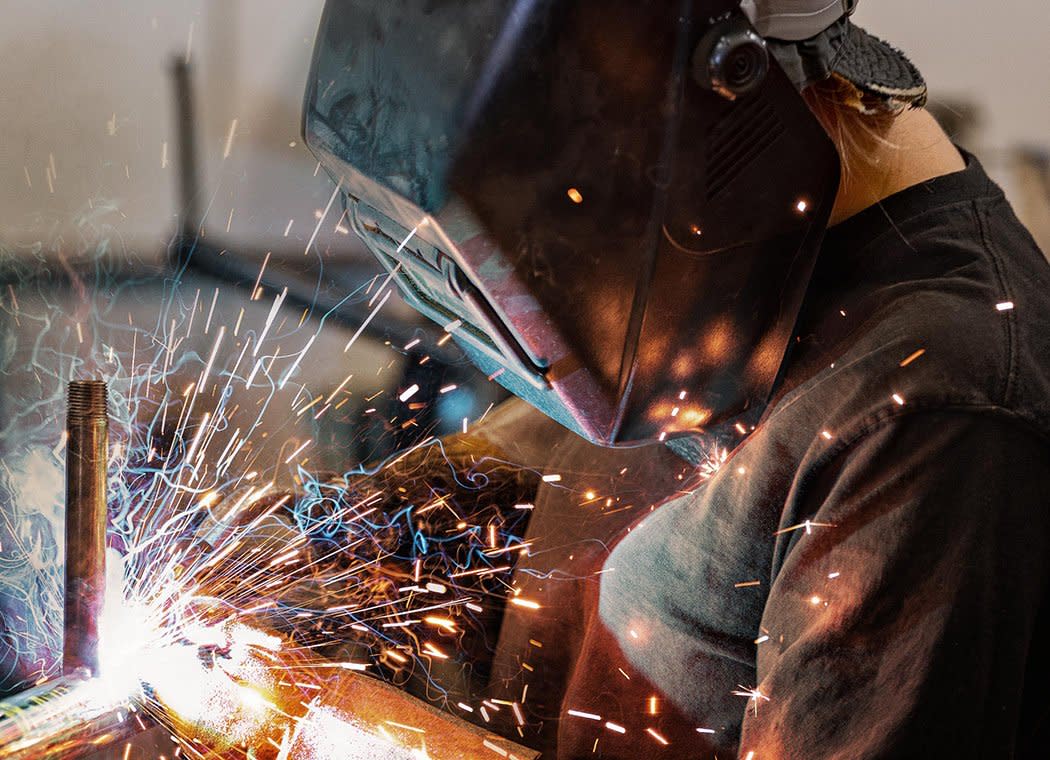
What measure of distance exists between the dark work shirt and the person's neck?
0.02m

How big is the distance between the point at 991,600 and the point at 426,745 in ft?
2.63

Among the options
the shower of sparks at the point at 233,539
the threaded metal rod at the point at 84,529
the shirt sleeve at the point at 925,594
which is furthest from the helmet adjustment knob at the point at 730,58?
the shower of sparks at the point at 233,539

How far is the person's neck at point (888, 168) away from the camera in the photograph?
1.19 metres

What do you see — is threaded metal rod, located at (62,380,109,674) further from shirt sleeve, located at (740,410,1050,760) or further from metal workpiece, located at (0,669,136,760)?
shirt sleeve, located at (740,410,1050,760)

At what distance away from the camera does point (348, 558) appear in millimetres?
1929

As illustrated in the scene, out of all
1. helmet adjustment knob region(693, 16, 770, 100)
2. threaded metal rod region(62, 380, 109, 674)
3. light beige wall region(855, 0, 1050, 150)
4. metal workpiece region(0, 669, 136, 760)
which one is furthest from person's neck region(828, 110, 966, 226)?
metal workpiece region(0, 669, 136, 760)

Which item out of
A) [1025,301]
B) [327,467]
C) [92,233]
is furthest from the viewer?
[327,467]

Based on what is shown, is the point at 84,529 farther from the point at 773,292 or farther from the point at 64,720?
the point at 773,292

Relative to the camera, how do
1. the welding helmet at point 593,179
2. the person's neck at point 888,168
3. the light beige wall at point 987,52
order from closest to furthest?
the welding helmet at point 593,179, the person's neck at point 888,168, the light beige wall at point 987,52

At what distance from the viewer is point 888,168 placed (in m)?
1.20

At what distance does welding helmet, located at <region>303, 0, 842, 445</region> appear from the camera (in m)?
0.93

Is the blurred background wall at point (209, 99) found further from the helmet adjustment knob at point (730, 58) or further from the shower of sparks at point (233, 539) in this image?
the helmet adjustment knob at point (730, 58)

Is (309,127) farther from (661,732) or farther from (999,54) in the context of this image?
(999,54)

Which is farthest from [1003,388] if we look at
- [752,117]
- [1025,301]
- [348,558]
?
[348,558]
